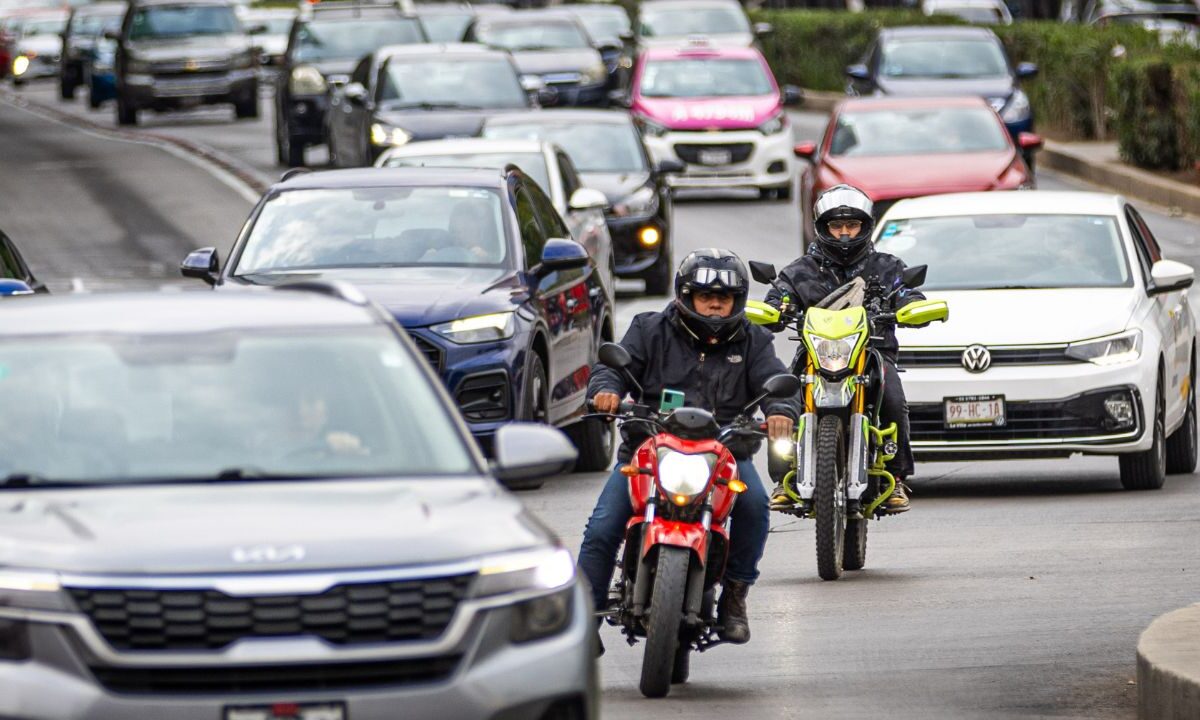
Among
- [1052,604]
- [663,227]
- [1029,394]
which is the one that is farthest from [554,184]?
[1052,604]

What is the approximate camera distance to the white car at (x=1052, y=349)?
14.5 metres

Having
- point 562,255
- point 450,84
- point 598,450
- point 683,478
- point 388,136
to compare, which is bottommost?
point 388,136

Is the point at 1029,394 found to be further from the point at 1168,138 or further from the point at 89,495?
the point at 1168,138

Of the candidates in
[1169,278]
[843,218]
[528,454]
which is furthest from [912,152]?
[528,454]

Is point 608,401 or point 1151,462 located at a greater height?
point 608,401

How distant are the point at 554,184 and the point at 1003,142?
21.8 feet

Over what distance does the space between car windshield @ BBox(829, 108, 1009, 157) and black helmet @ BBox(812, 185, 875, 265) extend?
1319cm

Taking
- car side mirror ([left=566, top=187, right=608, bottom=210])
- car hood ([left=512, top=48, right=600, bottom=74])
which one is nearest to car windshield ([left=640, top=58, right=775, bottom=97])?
car hood ([left=512, top=48, right=600, bottom=74])

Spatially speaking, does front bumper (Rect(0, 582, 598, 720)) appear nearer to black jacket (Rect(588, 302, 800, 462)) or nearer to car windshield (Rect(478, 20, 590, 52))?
black jacket (Rect(588, 302, 800, 462))

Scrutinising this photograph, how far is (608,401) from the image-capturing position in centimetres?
950

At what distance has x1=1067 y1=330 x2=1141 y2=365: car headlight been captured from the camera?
48.0ft

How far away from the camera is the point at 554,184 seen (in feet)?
66.8

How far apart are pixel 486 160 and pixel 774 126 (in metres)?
13.2

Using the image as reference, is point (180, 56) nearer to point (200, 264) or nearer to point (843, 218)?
point (200, 264)
